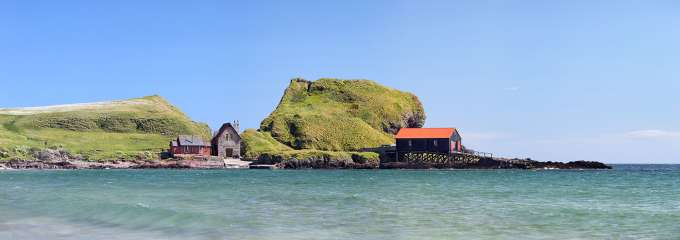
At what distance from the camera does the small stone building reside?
541ft

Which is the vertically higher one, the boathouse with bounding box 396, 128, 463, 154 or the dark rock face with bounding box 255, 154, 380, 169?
the boathouse with bounding box 396, 128, 463, 154

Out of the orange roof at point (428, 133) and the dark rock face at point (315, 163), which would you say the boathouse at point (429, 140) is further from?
the dark rock face at point (315, 163)

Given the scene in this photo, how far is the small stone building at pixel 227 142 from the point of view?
541 ft

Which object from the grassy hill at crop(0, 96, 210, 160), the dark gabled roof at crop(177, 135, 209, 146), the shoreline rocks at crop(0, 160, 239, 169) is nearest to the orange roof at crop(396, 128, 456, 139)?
the shoreline rocks at crop(0, 160, 239, 169)

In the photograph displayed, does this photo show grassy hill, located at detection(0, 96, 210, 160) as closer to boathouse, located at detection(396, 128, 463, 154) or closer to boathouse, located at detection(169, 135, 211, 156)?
boathouse, located at detection(169, 135, 211, 156)

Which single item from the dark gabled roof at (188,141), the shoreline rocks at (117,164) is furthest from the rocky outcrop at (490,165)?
the dark gabled roof at (188,141)

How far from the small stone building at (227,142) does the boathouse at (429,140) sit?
4110cm

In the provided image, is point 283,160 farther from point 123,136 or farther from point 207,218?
point 207,218

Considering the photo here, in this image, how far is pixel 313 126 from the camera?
197625mm

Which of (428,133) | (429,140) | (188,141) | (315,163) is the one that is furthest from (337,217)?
(188,141)

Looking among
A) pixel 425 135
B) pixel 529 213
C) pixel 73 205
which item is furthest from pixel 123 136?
pixel 529 213

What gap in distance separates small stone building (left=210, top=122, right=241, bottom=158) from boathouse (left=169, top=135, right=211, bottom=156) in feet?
12.2

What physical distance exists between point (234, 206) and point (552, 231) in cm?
1852

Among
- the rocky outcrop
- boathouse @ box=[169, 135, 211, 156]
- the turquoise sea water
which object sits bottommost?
the turquoise sea water
